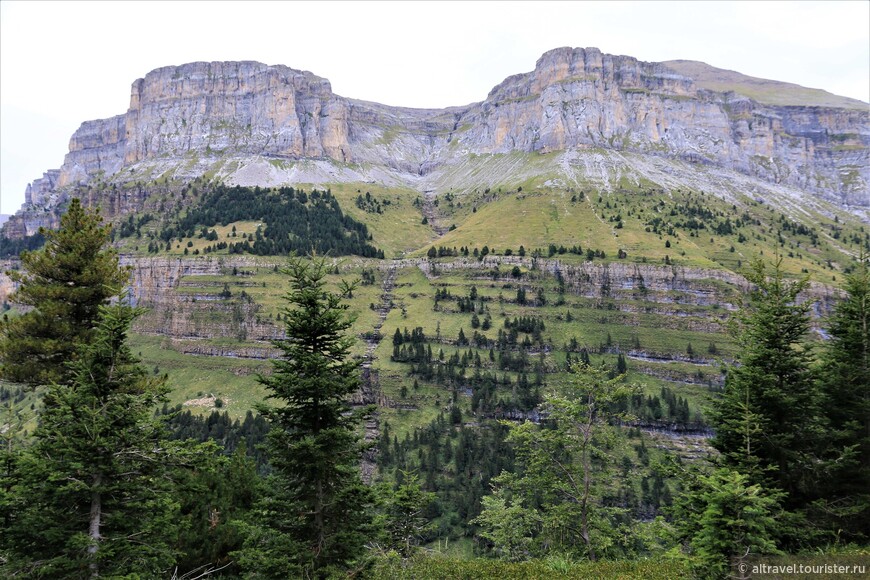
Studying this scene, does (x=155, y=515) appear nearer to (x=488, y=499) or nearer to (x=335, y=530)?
(x=335, y=530)

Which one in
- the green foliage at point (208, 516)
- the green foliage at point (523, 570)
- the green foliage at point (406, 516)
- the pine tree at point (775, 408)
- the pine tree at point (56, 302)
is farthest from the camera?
the pine tree at point (56, 302)

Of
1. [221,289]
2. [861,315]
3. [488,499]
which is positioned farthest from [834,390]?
[221,289]

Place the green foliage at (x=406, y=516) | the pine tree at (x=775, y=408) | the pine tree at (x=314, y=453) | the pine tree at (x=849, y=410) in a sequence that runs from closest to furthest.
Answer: the pine tree at (x=314, y=453), the pine tree at (x=849, y=410), the pine tree at (x=775, y=408), the green foliage at (x=406, y=516)

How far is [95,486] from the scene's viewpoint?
1677 cm

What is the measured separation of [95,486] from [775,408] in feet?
91.2

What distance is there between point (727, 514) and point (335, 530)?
14.0m

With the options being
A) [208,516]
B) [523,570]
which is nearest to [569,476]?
[523,570]

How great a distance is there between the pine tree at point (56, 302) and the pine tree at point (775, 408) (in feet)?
105

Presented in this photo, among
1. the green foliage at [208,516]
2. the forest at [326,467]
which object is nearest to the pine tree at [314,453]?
the forest at [326,467]

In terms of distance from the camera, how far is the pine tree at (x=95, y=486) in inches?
642

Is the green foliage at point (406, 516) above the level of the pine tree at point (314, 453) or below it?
below

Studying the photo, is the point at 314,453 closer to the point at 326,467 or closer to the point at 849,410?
the point at 326,467

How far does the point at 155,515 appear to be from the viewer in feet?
61.1

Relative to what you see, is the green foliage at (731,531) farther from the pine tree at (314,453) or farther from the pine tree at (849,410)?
the pine tree at (314,453)
